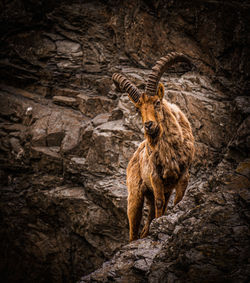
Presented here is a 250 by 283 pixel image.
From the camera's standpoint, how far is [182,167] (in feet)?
14.3

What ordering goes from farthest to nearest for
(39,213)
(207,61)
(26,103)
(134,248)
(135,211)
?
(26,103) → (39,213) → (207,61) → (135,211) → (134,248)

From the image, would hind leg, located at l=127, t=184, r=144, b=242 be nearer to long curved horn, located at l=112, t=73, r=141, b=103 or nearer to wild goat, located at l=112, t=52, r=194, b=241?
wild goat, located at l=112, t=52, r=194, b=241

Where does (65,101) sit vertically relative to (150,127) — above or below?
below

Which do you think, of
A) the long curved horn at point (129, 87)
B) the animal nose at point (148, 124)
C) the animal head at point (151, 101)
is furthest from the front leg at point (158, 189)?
the long curved horn at point (129, 87)

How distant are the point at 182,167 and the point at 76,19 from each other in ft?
27.2

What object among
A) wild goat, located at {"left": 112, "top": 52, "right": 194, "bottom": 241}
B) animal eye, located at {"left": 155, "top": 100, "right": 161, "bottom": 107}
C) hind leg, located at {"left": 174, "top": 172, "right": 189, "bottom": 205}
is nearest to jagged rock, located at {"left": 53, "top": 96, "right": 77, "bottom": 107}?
wild goat, located at {"left": 112, "top": 52, "right": 194, "bottom": 241}

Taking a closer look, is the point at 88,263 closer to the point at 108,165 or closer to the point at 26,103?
the point at 108,165


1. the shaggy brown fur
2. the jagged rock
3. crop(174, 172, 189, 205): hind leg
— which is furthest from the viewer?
the jagged rock

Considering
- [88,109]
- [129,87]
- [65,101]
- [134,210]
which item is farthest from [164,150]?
[65,101]

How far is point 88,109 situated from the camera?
9859 mm

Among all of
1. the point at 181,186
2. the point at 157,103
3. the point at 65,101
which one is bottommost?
the point at 65,101

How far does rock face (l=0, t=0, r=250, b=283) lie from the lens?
7.29 meters

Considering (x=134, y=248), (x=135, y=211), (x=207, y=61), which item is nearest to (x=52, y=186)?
(x=135, y=211)

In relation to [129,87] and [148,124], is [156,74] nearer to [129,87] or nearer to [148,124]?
[129,87]
